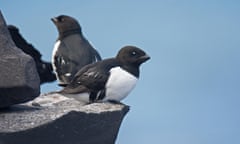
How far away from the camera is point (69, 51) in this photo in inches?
298

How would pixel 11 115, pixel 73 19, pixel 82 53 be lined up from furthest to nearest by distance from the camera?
pixel 73 19 < pixel 82 53 < pixel 11 115

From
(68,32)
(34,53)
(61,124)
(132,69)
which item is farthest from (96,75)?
(34,53)

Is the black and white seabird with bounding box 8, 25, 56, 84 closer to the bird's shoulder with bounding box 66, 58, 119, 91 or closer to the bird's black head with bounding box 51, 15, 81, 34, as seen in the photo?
the bird's black head with bounding box 51, 15, 81, 34

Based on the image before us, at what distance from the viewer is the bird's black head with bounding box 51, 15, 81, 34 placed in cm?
787

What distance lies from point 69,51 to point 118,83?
170 centimetres

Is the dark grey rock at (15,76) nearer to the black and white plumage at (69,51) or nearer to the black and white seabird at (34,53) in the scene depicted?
the black and white plumage at (69,51)

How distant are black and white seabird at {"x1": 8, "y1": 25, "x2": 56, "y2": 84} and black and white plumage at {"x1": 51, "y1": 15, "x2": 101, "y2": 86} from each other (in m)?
0.72

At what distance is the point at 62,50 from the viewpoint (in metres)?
7.64

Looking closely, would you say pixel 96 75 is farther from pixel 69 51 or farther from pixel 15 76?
pixel 69 51

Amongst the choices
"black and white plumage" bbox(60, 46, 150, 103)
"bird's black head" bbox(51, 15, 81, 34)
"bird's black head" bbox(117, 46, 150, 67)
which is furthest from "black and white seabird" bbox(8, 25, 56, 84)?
"bird's black head" bbox(117, 46, 150, 67)

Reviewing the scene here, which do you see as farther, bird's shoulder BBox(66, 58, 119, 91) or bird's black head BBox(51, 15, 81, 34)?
bird's black head BBox(51, 15, 81, 34)

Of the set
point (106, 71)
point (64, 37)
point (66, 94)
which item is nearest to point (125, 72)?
point (106, 71)

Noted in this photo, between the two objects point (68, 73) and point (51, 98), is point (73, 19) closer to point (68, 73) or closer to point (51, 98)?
point (68, 73)

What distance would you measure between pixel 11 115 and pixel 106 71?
0.99 m
